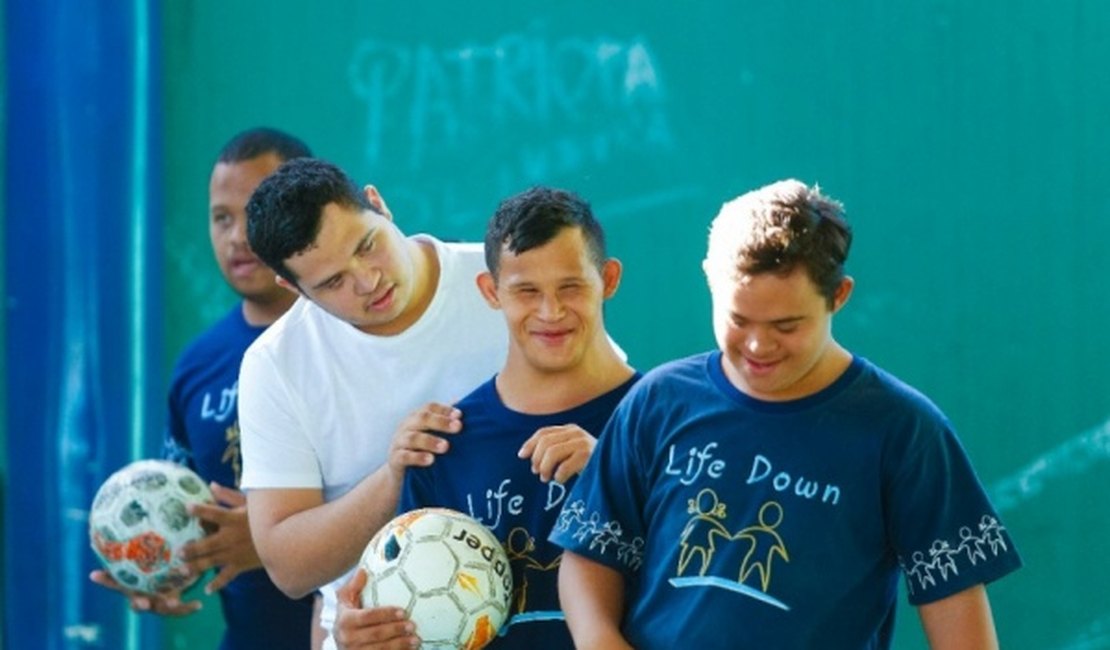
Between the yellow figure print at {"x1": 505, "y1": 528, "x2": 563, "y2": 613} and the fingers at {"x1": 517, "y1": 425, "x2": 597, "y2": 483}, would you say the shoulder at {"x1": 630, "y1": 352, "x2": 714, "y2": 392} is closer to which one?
the fingers at {"x1": 517, "y1": 425, "x2": 597, "y2": 483}

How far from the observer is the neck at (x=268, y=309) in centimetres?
493

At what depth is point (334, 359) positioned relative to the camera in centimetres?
423

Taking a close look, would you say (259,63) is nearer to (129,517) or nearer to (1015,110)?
(129,517)

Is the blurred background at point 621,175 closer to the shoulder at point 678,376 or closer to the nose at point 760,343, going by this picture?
the shoulder at point 678,376

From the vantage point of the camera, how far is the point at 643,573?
3512 millimetres

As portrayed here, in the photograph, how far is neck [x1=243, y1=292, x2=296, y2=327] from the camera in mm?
4934

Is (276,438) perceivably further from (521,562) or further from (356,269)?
(521,562)

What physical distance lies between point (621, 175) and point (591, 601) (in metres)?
2.31

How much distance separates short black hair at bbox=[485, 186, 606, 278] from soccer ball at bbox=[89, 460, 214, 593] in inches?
47.7

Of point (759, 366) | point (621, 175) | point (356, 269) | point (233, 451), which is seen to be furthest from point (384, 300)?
point (621, 175)

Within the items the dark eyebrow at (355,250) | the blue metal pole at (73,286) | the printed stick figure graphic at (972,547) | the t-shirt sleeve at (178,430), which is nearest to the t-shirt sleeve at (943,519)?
the printed stick figure graphic at (972,547)

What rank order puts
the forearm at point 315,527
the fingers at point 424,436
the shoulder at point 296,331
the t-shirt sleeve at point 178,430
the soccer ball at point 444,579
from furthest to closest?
the t-shirt sleeve at point 178,430, the shoulder at point 296,331, the forearm at point 315,527, the fingers at point 424,436, the soccer ball at point 444,579

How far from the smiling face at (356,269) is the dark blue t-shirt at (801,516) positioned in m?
0.84

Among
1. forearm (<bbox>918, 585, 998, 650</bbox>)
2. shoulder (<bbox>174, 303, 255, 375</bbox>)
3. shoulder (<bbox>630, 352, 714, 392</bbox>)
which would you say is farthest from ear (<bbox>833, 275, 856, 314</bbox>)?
shoulder (<bbox>174, 303, 255, 375</bbox>)
